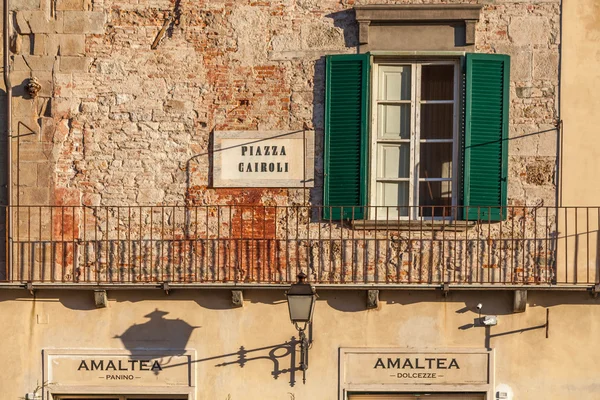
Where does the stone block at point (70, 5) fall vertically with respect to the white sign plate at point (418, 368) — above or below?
above

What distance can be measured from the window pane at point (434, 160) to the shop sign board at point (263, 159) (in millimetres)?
1173

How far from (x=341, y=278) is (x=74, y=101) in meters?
3.34

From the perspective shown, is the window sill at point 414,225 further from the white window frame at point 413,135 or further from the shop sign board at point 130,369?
the shop sign board at point 130,369

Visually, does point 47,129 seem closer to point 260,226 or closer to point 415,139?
point 260,226

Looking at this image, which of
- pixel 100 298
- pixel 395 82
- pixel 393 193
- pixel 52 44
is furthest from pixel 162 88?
pixel 393 193

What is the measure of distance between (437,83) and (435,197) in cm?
119

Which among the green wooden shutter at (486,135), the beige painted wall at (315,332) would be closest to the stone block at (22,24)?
the beige painted wall at (315,332)

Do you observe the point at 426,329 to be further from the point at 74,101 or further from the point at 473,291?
the point at 74,101

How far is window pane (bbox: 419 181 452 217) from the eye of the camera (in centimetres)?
1256

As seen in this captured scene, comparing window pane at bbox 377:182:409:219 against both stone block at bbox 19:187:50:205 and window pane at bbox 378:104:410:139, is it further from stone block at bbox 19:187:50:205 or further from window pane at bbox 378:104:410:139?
stone block at bbox 19:187:50:205

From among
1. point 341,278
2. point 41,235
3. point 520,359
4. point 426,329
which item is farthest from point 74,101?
point 520,359

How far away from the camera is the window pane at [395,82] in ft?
41.4

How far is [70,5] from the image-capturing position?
12703 mm

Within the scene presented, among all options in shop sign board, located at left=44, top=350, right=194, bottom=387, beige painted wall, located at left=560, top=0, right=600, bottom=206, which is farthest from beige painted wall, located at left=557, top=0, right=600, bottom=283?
shop sign board, located at left=44, top=350, right=194, bottom=387
